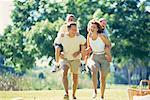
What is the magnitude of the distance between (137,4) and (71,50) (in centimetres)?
1874

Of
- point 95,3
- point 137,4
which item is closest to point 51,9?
point 95,3

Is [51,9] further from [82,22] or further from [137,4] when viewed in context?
[137,4]

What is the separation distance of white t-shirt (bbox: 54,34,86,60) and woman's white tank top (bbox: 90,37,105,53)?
7.7 inches

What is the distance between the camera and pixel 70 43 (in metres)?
8.15

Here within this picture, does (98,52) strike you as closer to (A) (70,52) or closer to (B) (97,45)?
(B) (97,45)

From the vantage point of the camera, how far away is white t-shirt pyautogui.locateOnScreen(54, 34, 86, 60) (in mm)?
8125

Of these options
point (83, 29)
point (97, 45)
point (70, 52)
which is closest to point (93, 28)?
point (97, 45)

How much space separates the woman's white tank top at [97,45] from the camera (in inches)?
317

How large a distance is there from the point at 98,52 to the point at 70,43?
19.6 inches

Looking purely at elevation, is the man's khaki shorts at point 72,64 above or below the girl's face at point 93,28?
below

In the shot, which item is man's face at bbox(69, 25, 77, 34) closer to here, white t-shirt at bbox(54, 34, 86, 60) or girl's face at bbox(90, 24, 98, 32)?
white t-shirt at bbox(54, 34, 86, 60)

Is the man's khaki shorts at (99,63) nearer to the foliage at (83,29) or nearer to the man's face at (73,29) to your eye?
the man's face at (73,29)

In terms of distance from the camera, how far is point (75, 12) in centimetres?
2519

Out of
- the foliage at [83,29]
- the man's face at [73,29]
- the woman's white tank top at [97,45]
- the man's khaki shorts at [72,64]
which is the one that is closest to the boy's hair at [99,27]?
Answer: the woman's white tank top at [97,45]
